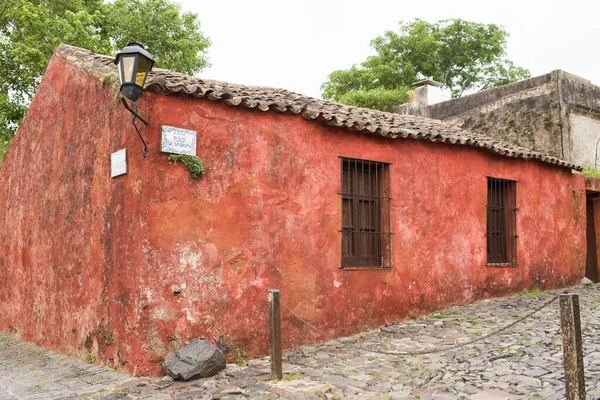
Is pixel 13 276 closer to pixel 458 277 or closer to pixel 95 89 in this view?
pixel 95 89

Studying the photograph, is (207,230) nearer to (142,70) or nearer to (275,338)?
(275,338)

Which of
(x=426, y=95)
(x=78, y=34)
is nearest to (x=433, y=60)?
(x=426, y=95)

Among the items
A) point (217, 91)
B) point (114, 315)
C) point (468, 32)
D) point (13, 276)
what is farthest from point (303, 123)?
point (468, 32)

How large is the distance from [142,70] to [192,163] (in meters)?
1.18

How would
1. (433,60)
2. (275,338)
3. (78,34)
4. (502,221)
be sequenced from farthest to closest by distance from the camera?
(433,60)
(78,34)
(502,221)
(275,338)

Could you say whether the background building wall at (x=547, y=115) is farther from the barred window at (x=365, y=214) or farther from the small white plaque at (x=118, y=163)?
the small white plaque at (x=118, y=163)

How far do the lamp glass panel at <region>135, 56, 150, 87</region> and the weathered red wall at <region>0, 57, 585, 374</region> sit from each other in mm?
404

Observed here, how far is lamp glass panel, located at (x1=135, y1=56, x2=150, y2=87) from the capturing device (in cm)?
585

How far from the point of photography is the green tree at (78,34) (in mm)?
16734

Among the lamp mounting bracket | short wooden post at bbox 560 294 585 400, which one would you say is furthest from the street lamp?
short wooden post at bbox 560 294 585 400

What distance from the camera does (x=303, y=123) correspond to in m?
7.57

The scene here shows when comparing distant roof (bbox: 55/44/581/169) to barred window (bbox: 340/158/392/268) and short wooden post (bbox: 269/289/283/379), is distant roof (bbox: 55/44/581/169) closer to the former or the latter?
barred window (bbox: 340/158/392/268)

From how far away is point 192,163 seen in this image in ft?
21.2

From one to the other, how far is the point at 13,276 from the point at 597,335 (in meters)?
9.33
